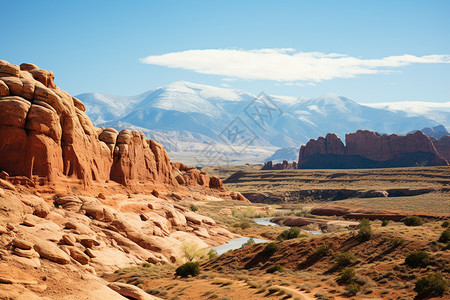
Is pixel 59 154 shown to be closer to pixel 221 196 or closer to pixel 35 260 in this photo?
pixel 35 260

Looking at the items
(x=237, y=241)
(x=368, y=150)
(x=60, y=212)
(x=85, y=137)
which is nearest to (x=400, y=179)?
(x=368, y=150)

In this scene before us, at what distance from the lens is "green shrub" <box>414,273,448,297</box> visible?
18891 mm

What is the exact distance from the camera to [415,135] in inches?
6033

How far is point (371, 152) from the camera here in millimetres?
157750

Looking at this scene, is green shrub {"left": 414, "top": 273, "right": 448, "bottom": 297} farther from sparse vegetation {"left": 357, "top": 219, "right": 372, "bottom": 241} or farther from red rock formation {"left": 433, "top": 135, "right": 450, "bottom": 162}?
red rock formation {"left": 433, "top": 135, "right": 450, "bottom": 162}

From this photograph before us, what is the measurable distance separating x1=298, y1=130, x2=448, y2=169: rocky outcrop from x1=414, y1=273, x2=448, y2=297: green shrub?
136m

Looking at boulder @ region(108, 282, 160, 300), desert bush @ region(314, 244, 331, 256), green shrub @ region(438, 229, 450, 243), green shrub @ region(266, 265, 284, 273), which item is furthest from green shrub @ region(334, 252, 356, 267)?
boulder @ region(108, 282, 160, 300)

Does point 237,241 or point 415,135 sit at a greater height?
point 415,135

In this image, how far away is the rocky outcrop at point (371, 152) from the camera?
148650 mm

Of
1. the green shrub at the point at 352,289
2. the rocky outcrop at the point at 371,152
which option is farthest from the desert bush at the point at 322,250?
the rocky outcrop at the point at 371,152

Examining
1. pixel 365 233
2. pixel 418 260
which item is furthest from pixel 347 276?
Result: pixel 365 233

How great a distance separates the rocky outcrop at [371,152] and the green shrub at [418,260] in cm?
13233

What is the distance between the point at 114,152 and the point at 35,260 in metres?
34.8

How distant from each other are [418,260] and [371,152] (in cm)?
14163
